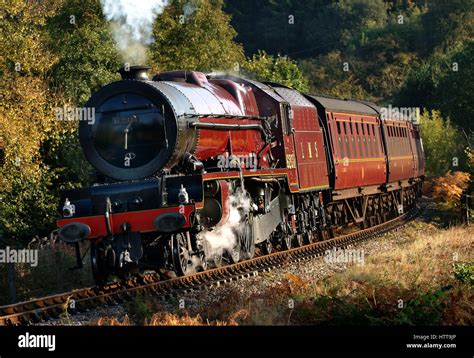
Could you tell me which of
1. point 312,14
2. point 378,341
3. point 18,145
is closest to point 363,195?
point 18,145

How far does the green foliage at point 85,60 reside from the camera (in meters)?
29.5

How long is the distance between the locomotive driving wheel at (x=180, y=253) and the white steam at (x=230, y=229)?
0.65 m

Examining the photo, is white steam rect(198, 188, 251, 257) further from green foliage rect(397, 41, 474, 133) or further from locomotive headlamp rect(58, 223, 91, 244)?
green foliage rect(397, 41, 474, 133)

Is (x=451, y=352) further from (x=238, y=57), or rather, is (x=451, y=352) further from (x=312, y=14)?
(x=312, y=14)

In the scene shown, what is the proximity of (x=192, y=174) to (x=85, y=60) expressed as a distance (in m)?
16.3

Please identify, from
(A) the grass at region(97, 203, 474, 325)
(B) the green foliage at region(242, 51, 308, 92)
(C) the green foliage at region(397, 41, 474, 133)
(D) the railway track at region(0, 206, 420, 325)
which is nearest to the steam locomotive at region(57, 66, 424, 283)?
(D) the railway track at region(0, 206, 420, 325)

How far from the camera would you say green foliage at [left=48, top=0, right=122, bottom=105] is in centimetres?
2948

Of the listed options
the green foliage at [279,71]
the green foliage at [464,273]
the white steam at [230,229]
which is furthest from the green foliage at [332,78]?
the green foliage at [464,273]

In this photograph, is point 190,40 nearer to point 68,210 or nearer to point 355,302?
point 68,210

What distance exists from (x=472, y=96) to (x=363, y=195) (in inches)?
1075

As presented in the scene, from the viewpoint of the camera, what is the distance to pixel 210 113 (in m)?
15.9

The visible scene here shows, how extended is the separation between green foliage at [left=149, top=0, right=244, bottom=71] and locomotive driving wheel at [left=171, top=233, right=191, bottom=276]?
64.2ft

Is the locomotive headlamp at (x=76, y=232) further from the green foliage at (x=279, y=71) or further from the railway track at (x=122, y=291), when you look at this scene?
the green foliage at (x=279, y=71)

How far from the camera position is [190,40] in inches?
1453
